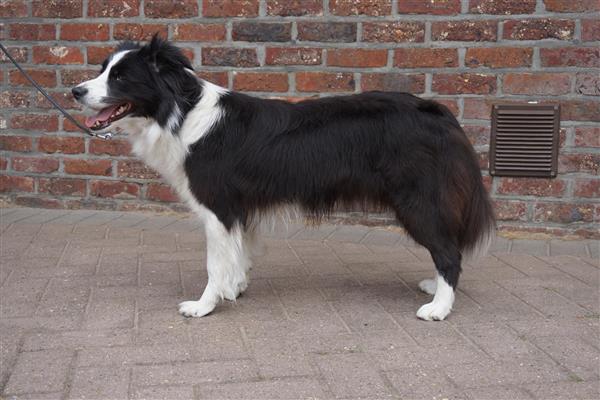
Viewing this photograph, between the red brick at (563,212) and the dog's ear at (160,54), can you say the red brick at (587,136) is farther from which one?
the dog's ear at (160,54)

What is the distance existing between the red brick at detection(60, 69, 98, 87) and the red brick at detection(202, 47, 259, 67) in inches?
40.7

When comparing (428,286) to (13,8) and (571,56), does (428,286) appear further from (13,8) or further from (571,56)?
(13,8)

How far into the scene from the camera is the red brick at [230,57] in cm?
546

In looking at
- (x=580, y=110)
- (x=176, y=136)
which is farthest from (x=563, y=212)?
(x=176, y=136)

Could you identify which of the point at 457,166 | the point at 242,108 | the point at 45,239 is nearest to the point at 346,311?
the point at 457,166

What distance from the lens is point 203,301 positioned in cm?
355

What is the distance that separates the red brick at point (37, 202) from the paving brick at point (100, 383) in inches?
136

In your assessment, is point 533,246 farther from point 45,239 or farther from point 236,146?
point 45,239

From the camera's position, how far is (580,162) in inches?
201

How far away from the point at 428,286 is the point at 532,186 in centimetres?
179

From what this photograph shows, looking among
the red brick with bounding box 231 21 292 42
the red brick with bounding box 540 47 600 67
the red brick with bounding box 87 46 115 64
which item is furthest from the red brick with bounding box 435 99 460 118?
the red brick with bounding box 87 46 115 64

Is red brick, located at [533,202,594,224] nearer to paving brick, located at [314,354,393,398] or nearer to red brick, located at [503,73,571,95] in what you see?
red brick, located at [503,73,571,95]

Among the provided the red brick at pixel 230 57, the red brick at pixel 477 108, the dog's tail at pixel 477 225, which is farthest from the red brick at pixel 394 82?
the dog's tail at pixel 477 225

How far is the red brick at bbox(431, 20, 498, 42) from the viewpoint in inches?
200
